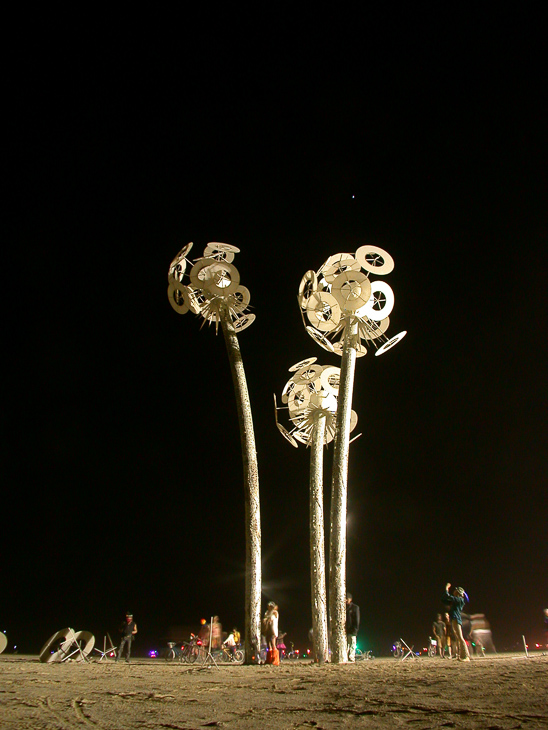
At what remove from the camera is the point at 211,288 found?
13.6 m

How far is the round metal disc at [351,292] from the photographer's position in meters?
12.7

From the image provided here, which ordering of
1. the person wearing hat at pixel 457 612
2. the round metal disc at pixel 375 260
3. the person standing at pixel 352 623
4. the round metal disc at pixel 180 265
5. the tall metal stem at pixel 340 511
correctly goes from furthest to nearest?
the round metal disc at pixel 180 265, the round metal disc at pixel 375 260, the person standing at pixel 352 623, the tall metal stem at pixel 340 511, the person wearing hat at pixel 457 612

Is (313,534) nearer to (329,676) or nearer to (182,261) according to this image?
(329,676)

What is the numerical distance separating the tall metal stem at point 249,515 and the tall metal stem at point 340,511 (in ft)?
5.45

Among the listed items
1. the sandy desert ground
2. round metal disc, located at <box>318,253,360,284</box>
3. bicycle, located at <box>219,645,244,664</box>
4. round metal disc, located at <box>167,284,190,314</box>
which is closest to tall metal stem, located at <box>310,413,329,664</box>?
round metal disc, located at <box>318,253,360,284</box>

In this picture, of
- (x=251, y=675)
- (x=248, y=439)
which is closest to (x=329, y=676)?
(x=251, y=675)

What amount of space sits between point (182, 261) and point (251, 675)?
9.40 m

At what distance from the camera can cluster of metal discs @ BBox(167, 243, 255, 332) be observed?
13586 millimetres

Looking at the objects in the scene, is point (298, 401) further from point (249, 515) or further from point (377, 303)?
point (249, 515)

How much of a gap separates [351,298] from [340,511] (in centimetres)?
470

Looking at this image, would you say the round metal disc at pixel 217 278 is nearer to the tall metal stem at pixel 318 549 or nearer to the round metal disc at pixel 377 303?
the round metal disc at pixel 377 303

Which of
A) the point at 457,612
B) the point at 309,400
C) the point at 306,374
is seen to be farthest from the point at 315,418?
the point at 457,612

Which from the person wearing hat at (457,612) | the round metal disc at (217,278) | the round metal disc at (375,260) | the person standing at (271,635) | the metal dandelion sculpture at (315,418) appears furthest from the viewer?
the round metal disc at (217,278)

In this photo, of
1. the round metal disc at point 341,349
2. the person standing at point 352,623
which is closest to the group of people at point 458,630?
the person standing at point 352,623
